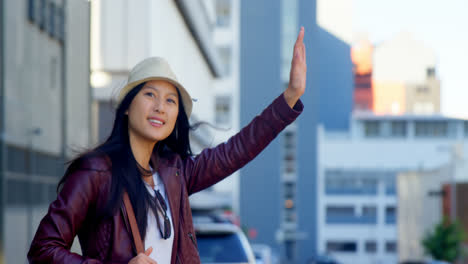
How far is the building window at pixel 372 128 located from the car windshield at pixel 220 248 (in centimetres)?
9202

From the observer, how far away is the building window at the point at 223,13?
57.6m

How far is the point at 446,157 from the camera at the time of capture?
313 feet

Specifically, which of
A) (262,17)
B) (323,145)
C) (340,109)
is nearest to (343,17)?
(340,109)

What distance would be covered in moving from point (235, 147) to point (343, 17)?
341 feet

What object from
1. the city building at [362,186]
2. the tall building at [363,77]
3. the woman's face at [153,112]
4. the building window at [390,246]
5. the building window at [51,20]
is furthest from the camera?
the tall building at [363,77]

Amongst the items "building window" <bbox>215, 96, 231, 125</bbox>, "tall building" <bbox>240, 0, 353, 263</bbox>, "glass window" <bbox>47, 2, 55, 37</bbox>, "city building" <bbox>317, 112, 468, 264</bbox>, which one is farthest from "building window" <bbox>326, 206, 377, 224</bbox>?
"glass window" <bbox>47, 2, 55, 37</bbox>

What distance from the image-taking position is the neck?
3.02 meters

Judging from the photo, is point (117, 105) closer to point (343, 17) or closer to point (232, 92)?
point (232, 92)

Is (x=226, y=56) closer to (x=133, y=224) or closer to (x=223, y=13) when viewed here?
(x=223, y=13)

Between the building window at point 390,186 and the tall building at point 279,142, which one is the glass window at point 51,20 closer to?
the tall building at point 279,142

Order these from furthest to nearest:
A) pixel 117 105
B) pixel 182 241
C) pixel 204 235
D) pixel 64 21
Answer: pixel 64 21
pixel 204 235
pixel 117 105
pixel 182 241

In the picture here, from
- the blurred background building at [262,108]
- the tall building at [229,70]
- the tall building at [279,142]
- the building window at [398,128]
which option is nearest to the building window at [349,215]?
the blurred background building at [262,108]

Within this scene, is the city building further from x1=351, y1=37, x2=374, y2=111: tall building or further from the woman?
the woman

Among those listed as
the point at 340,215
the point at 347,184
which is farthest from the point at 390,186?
the point at 340,215
